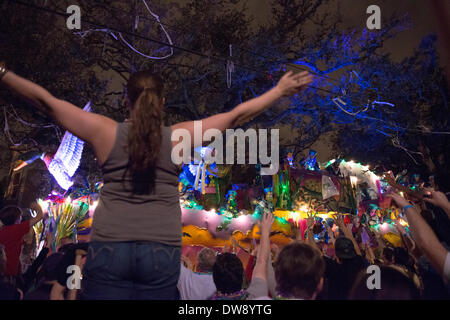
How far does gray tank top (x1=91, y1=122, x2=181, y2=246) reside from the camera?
1660 mm

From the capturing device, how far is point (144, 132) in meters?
1.74

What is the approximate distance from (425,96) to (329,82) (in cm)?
824

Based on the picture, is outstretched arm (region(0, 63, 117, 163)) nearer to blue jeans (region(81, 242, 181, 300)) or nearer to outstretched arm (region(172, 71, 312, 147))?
outstretched arm (region(172, 71, 312, 147))

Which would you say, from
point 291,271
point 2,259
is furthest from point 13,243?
point 291,271

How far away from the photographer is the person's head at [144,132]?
1.72 meters

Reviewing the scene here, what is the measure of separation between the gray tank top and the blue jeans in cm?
5

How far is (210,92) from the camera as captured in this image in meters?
16.1

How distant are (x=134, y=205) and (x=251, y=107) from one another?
864 millimetres

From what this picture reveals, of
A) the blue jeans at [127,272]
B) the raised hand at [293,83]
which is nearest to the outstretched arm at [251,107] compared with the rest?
the raised hand at [293,83]

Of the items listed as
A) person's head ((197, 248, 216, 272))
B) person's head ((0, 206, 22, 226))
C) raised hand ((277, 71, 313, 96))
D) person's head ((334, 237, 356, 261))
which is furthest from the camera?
person's head ((0, 206, 22, 226))

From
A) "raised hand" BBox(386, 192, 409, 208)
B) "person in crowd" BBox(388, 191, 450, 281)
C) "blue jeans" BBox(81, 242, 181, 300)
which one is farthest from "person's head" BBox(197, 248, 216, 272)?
"blue jeans" BBox(81, 242, 181, 300)

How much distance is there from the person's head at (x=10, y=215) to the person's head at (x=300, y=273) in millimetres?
4405
